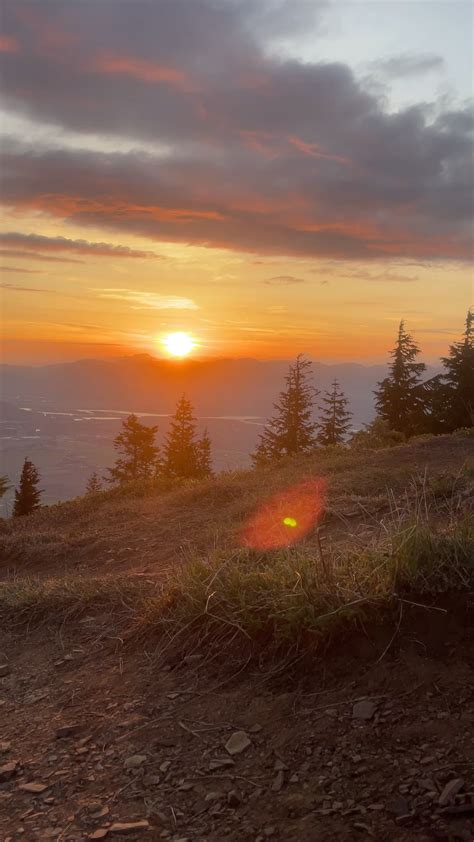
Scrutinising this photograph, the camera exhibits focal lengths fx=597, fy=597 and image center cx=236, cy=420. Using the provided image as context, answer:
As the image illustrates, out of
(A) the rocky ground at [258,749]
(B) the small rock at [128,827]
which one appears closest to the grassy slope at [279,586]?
(A) the rocky ground at [258,749]

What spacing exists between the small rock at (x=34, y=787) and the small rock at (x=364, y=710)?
1641 millimetres

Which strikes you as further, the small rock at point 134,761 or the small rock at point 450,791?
the small rock at point 134,761

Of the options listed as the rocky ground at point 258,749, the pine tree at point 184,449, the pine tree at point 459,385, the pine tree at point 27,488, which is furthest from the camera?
the pine tree at point 184,449

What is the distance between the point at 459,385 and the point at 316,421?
17.3 m

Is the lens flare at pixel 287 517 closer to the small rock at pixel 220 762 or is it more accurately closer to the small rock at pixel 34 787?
the small rock at pixel 220 762

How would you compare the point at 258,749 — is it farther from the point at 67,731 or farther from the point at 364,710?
the point at 67,731

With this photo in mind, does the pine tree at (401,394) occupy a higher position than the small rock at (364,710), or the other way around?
the pine tree at (401,394)

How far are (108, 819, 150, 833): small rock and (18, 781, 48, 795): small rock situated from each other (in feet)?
1.84

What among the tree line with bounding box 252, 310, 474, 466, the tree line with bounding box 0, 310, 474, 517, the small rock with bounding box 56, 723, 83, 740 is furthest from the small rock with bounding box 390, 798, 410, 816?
the tree line with bounding box 0, 310, 474, 517

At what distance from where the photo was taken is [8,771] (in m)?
3.21

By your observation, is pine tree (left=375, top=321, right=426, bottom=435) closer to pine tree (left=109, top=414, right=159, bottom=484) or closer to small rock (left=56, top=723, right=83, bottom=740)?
pine tree (left=109, top=414, right=159, bottom=484)

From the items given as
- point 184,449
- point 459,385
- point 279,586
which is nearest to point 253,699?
point 279,586

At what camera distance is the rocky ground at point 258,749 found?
260 centimetres

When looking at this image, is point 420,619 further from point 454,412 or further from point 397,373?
point 397,373
